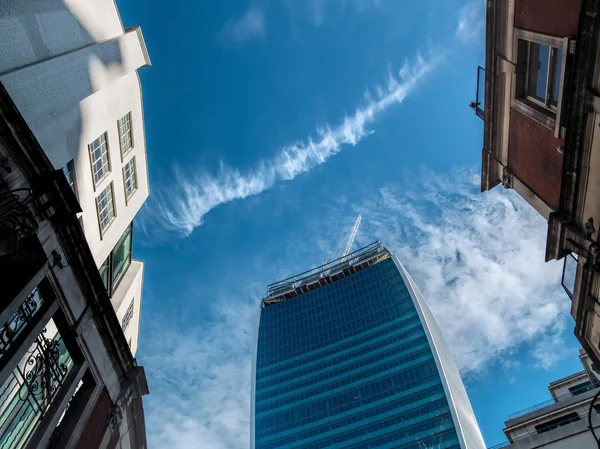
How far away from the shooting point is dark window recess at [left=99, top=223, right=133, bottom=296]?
1211 inches

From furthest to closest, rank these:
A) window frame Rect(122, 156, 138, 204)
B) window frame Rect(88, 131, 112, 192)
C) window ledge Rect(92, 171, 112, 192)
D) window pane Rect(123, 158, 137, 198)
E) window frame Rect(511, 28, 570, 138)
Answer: window pane Rect(123, 158, 137, 198), window frame Rect(122, 156, 138, 204), window ledge Rect(92, 171, 112, 192), window frame Rect(88, 131, 112, 192), window frame Rect(511, 28, 570, 138)

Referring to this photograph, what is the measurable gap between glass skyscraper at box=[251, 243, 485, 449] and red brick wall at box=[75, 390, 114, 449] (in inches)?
3482

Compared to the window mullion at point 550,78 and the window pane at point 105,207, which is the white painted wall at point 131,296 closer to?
the window pane at point 105,207

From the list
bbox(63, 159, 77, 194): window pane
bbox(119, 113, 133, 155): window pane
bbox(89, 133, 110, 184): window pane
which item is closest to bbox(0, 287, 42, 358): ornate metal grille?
bbox(63, 159, 77, 194): window pane

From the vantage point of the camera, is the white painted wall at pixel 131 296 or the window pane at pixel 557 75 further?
the white painted wall at pixel 131 296

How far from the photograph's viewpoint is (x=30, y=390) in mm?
14453

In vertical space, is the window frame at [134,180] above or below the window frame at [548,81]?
above

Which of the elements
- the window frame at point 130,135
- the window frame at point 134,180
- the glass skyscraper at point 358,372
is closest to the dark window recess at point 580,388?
the window frame at point 134,180

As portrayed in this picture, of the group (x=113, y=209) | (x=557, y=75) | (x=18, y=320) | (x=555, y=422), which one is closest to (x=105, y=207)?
(x=113, y=209)

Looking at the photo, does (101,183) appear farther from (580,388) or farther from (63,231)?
(580,388)

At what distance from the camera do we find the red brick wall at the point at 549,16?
1274cm

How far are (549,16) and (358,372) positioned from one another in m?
110

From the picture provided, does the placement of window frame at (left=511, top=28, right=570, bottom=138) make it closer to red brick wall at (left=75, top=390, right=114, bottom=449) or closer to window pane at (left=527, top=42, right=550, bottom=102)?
window pane at (left=527, top=42, right=550, bottom=102)

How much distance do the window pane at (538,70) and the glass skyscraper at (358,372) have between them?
90.1 meters
